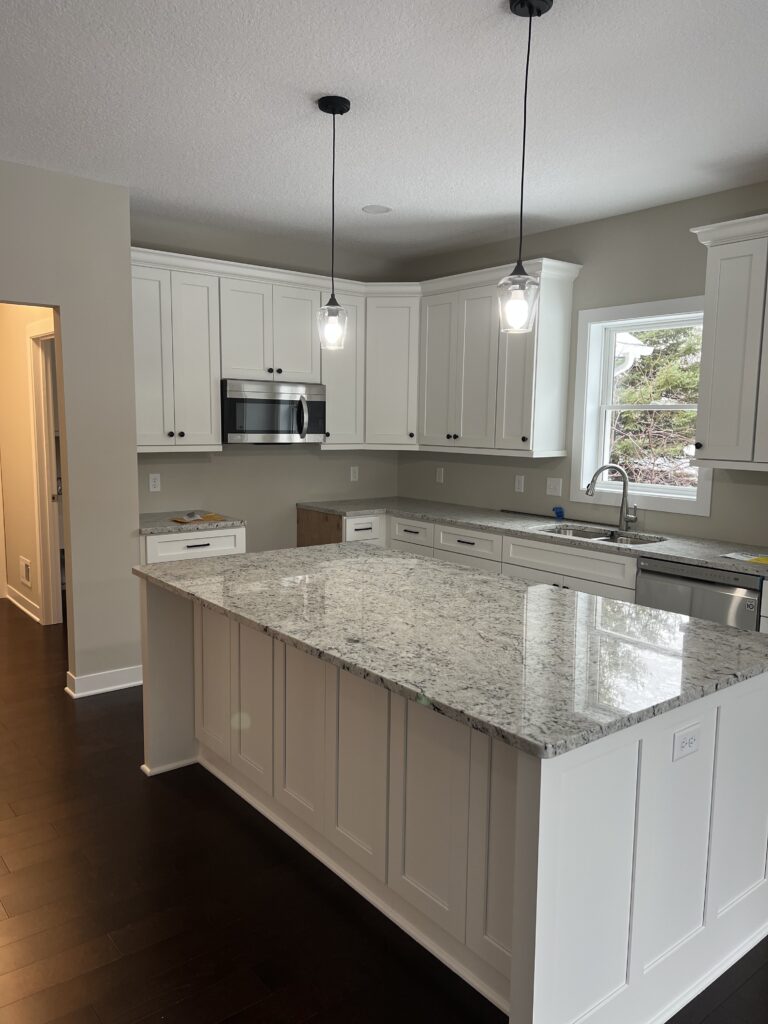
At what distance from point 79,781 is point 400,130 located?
3.03 metres

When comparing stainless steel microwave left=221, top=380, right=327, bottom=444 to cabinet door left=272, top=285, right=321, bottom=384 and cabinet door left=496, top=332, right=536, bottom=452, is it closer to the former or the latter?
cabinet door left=272, top=285, right=321, bottom=384

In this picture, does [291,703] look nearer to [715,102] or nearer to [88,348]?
[88,348]

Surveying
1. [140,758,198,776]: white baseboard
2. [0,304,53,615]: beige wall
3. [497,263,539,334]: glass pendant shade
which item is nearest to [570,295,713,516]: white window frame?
[497,263,539,334]: glass pendant shade

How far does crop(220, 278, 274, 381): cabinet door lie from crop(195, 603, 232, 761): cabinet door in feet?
6.69

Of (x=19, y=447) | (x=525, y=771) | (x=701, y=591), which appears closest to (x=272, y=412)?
(x=19, y=447)

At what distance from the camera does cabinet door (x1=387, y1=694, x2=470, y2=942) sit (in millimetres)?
1932

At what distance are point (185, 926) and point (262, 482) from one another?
337 cm

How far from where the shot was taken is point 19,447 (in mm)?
5434

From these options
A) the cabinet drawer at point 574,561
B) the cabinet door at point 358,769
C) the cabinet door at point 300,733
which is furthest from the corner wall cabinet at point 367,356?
the cabinet door at point 358,769

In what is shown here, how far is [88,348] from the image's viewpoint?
12.6 ft

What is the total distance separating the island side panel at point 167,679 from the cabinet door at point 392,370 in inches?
100

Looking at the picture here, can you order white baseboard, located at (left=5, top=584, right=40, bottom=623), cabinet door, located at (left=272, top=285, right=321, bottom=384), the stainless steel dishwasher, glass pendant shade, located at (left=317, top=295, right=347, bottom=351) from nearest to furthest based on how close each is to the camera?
glass pendant shade, located at (left=317, top=295, right=347, bottom=351), the stainless steel dishwasher, cabinet door, located at (left=272, top=285, right=321, bottom=384), white baseboard, located at (left=5, top=584, right=40, bottom=623)

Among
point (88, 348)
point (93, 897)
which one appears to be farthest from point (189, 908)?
point (88, 348)

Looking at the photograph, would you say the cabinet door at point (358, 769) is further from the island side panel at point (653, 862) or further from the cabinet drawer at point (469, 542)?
the cabinet drawer at point (469, 542)
